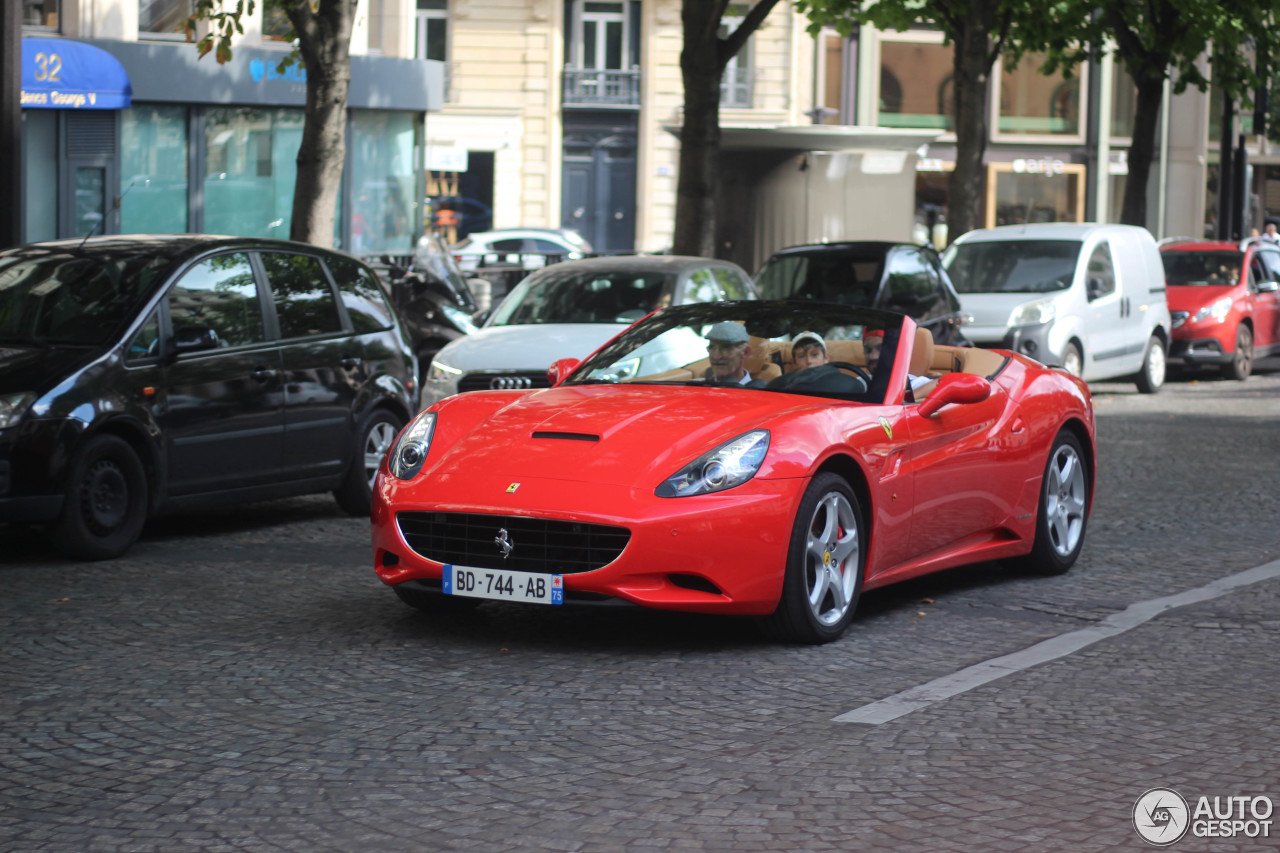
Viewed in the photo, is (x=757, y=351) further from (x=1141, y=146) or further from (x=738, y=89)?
(x=738, y=89)

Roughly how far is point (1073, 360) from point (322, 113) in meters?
8.19

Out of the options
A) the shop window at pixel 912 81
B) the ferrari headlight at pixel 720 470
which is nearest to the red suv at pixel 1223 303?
the ferrari headlight at pixel 720 470

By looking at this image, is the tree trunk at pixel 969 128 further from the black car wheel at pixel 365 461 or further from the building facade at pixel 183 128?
the black car wheel at pixel 365 461

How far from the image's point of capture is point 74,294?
9.45 metres

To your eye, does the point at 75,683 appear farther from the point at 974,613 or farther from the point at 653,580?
the point at 974,613

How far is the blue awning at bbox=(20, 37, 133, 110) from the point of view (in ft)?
87.2

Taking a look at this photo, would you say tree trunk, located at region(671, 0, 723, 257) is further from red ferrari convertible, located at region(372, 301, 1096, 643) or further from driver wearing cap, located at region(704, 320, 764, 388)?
driver wearing cap, located at region(704, 320, 764, 388)

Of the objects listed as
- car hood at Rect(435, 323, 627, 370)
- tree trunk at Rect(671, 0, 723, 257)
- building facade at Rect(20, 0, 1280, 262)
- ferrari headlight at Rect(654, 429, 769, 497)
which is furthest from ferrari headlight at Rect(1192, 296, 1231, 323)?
building facade at Rect(20, 0, 1280, 262)

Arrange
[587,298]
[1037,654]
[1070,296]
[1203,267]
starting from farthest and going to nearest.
A: [1203,267] → [1070,296] → [587,298] → [1037,654]

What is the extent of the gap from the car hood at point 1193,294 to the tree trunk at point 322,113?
11.8 m

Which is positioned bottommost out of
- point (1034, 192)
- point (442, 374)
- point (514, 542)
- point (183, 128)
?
point (514, 542)

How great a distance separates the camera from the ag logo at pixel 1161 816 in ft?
14.8

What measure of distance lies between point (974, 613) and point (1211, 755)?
2.46 m

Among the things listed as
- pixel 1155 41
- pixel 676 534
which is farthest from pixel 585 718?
pixel 1155 41
